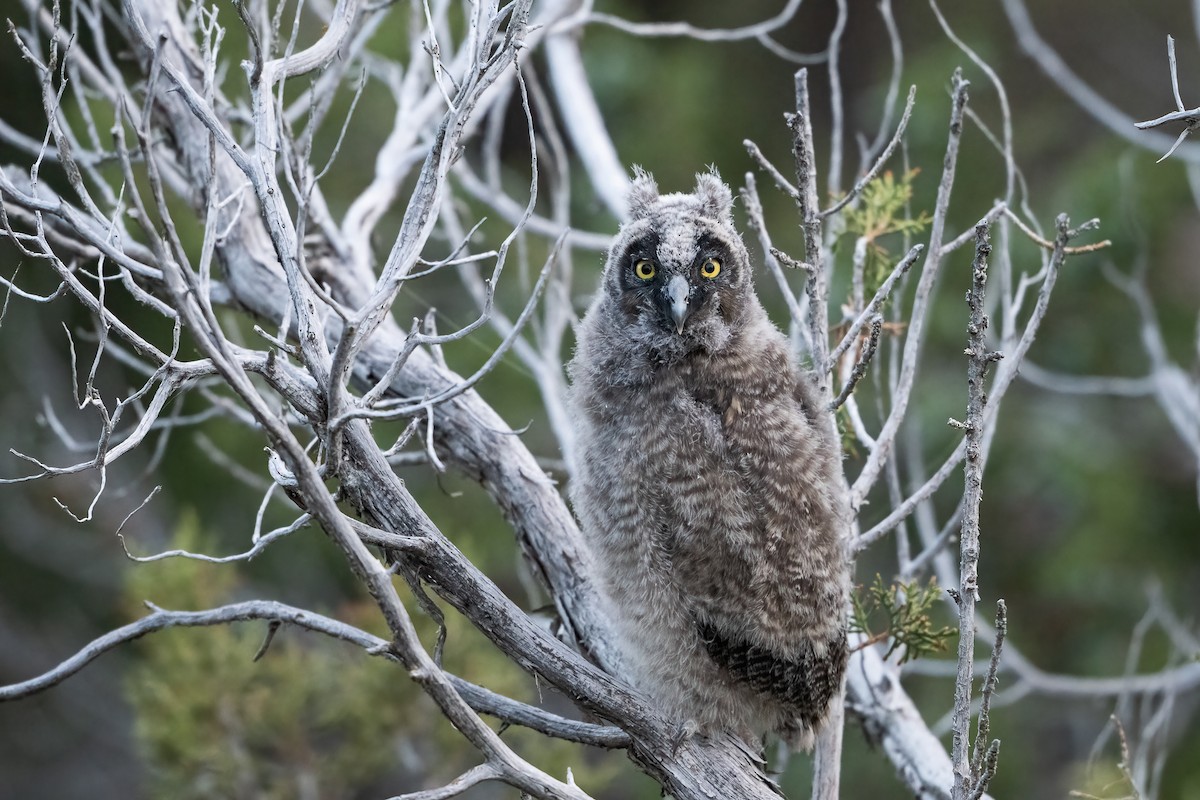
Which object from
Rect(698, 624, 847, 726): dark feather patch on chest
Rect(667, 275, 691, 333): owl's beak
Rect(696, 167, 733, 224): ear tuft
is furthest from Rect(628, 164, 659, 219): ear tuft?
Rect(698, 624, 847, 726): dark feather patch on chest

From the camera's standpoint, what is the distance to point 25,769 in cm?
782

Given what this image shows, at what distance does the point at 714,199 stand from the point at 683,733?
49.6 inches

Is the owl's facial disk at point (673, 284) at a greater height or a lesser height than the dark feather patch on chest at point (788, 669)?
greater

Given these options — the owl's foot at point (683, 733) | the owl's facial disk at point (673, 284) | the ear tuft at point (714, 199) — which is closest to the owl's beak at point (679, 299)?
the owl's facial disk at point (673, 284)

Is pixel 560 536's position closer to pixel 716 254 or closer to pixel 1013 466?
pixel 716 254

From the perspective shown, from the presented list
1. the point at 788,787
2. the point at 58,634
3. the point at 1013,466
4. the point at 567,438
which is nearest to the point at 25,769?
the point at 58,634

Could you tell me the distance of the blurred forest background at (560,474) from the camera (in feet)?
14.6

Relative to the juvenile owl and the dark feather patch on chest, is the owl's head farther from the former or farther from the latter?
the dark feather patch on chest

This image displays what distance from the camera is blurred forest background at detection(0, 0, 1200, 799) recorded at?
4.44 meters

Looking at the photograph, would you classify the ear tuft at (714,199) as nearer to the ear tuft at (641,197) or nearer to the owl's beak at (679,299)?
the ear tuft at (641,197)

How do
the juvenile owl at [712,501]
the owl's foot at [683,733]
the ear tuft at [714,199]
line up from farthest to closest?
the ear tuft at [714,199] < the juvenile owl at [712,501] < the owl's foot at [683,733]

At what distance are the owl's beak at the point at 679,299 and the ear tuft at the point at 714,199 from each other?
214 millimetres

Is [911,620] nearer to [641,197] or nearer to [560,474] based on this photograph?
[641,197]

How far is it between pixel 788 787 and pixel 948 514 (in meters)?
1.68
